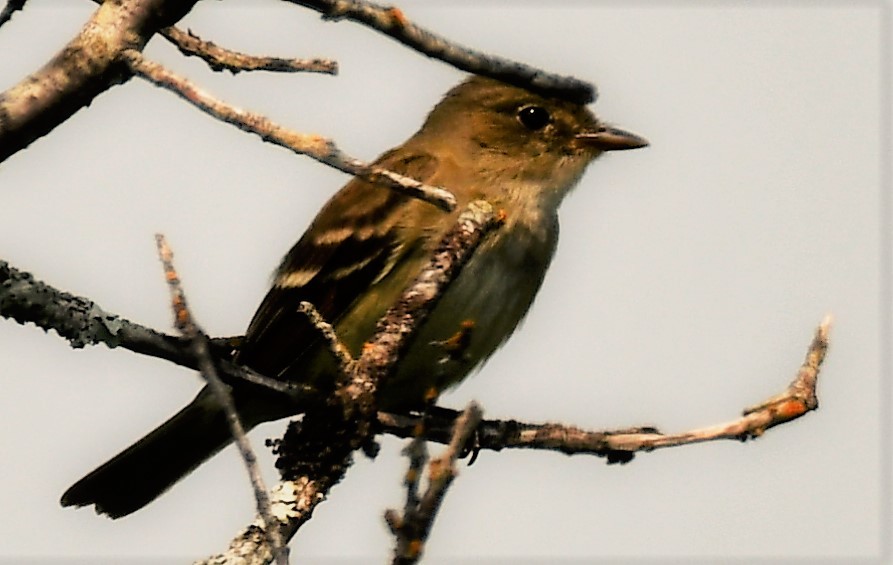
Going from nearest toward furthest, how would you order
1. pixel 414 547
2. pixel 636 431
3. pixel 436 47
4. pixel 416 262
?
1. pixel 414 547
2. pixel 436 47
3. pixel 636 431
4. pixel 416 262

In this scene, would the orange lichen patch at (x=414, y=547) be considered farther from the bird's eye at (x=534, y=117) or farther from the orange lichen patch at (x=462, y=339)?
the bird's eye at (x=534, y=117)

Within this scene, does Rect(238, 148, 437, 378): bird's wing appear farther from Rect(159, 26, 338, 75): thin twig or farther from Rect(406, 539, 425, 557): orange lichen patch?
Rect(406, 539, 425, 557): orange lichen patch

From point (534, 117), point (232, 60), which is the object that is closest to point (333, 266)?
point (534, 117)

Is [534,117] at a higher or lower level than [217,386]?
higher

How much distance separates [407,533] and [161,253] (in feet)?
2.96

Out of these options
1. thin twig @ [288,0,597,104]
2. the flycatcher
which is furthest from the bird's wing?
thin twig @ [288,0,597,104]

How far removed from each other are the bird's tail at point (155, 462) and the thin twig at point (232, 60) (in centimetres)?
277

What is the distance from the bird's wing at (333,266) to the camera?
5.24 m

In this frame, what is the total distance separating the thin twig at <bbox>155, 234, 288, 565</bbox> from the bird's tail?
278cm

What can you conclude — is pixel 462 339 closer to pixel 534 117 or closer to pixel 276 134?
pixel 276 134

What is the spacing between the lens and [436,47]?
261cm

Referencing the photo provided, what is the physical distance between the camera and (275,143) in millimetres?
2635

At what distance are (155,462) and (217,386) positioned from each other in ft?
10.5

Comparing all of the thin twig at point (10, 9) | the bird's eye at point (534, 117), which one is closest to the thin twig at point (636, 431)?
the thin twig at point (10, 9)
